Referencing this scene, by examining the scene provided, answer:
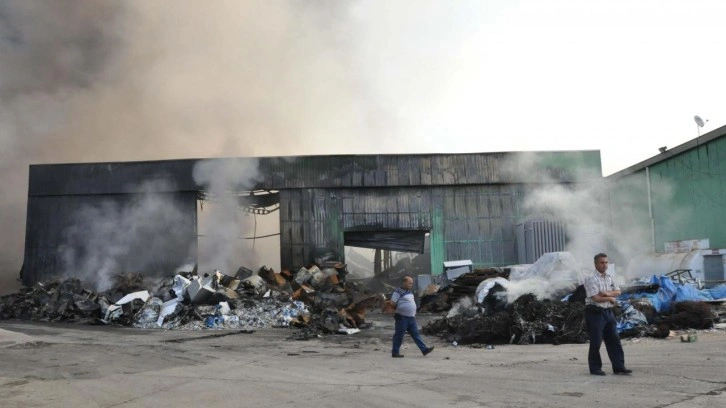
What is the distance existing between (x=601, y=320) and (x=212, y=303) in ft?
43.8

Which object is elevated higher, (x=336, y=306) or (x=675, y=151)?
(x=675, y=151)

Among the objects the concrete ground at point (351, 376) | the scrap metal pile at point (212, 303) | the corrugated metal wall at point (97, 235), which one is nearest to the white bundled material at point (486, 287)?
the concrete ground at point (351, 376)

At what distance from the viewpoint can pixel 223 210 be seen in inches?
929

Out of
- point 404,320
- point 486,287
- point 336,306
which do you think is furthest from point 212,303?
point 404,320

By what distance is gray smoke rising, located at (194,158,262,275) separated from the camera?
23453 mm

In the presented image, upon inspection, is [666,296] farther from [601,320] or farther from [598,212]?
[598,212]

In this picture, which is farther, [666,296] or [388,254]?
[388,254]

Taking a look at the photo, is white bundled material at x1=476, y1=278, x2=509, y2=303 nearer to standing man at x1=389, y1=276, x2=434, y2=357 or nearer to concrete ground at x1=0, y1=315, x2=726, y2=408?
concrete ground at x1=0, y1=315, x2=726, y2=408

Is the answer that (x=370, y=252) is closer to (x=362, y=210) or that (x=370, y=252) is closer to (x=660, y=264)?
(x=362, y=210)

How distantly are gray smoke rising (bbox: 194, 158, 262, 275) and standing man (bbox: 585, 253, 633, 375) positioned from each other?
62.4 feet

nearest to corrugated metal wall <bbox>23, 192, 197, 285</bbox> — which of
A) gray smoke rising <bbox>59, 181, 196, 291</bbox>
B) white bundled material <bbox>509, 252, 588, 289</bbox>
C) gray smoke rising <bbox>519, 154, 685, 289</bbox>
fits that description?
gray smoke rising <bbox>59, 181, 196, 291</bbox>

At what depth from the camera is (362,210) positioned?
23953 millimetres

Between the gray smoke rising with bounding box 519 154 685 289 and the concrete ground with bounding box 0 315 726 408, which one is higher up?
the gray smoke rising with bounding box 519 154 685 289

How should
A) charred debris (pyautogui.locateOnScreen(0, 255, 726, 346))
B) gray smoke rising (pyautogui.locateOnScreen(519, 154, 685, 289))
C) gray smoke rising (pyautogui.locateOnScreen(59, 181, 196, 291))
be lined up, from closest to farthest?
1. charred debris (pyautogui.locateOnScreen(0, 255, 726, 346))
2. gray smoke rising (pyautogui.locateOnScreen(519, 154, 685, 289))
3. gray smoke rising (pyautogui.locateOnScreen(59, 181, 196, 291))
